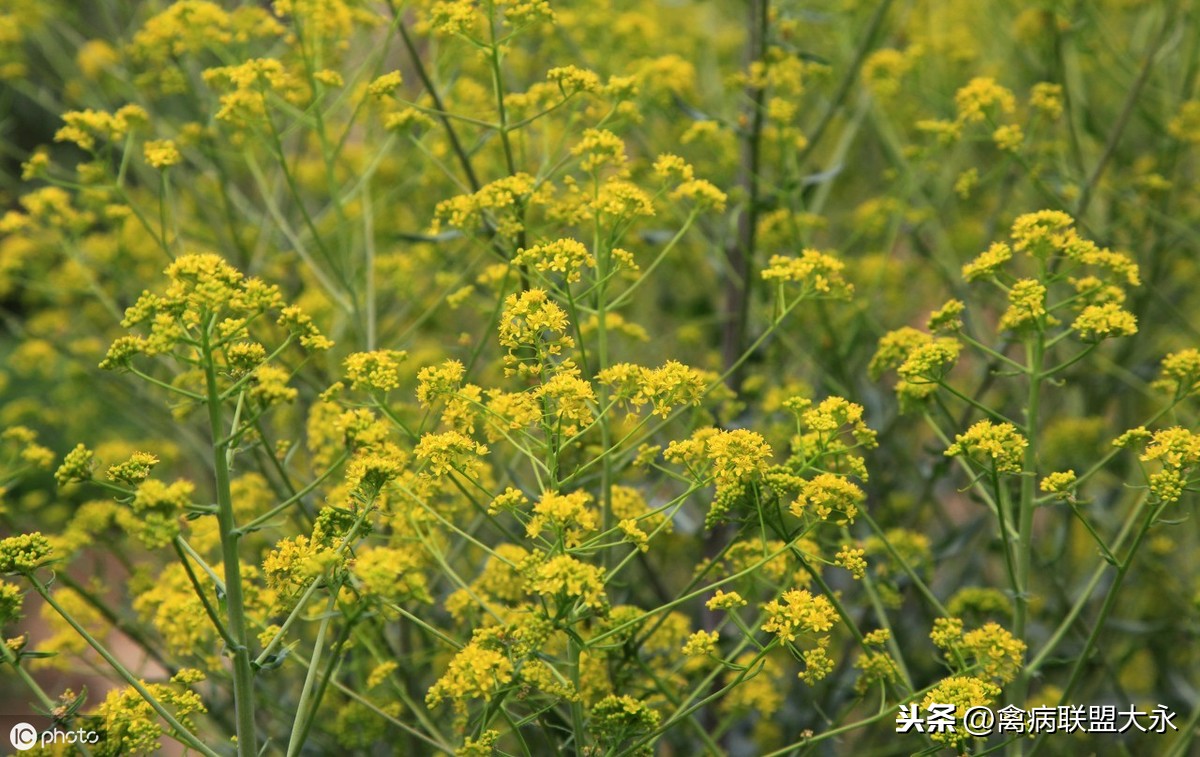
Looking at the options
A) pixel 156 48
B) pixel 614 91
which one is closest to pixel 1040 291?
pixel 614 91

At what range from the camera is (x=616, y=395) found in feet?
6.94

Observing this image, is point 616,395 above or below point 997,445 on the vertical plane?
above

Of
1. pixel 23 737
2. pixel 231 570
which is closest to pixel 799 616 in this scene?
pixel 231 570

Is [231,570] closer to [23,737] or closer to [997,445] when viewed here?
[23,737]

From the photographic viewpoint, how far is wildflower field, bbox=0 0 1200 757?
204 cm

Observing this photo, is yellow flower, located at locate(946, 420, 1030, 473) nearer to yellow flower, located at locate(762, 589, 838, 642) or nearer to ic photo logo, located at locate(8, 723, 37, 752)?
yellow flower, located at locate(762, 589, 838, 642)

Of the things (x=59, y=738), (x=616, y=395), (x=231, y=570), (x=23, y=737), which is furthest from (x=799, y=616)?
(x=23, y=737)

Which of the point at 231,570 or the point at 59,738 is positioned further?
the point at 59,738

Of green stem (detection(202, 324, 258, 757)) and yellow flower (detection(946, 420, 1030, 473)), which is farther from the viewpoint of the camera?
yellow flower (detection(946, 420, 1030, 473))

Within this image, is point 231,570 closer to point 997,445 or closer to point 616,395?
point 616,395

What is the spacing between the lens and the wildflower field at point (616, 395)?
6.69 ft

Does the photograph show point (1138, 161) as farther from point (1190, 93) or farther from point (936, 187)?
point (936, 187)

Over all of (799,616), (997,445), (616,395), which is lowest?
(799,616)

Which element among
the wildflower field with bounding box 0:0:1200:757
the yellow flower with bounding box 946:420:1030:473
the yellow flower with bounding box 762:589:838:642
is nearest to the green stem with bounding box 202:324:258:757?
the wildflower field with bounding box 0:0:1200:757
